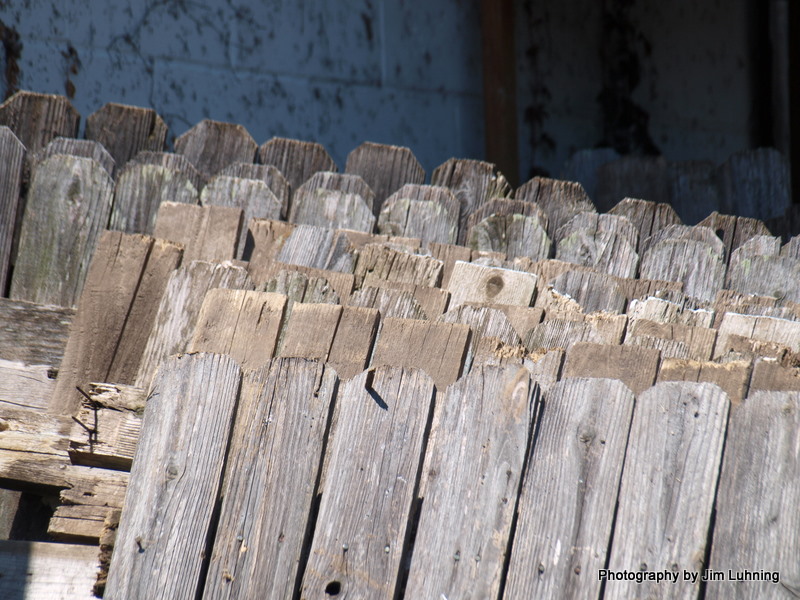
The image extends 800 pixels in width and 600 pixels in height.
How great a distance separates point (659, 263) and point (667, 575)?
5.61 feet

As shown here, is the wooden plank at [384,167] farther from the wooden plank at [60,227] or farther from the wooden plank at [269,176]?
the wooden plank at [60,227]

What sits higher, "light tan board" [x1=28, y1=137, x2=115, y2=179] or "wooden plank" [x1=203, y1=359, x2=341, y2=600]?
"light tan board" [x1=28, y1=137, x2=115, y2=179]

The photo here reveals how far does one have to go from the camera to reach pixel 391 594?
1786 millimetres

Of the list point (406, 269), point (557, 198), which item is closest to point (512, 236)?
point (557, 198)

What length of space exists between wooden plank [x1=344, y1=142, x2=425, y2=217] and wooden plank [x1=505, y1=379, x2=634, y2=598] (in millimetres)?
2274

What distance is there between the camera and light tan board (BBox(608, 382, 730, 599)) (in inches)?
67.4

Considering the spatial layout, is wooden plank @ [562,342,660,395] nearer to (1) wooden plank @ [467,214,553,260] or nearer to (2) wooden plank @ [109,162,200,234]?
(1) wooden plank @ [467,214,553,260]

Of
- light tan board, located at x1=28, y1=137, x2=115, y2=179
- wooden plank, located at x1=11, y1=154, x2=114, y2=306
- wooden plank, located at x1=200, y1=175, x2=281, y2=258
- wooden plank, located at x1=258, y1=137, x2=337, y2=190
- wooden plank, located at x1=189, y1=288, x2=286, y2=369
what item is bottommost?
wooden plank, located at x1=189, y1=288, x2=286, y2=369

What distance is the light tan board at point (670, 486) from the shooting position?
1712 mm

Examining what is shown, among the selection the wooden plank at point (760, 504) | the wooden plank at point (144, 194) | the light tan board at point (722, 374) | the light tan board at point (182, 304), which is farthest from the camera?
the wooden plank at point (144, 194)

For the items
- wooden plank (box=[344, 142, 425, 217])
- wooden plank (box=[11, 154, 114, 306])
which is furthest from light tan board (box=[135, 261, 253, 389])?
wooden plank (box=[344, 142, 425, 217])

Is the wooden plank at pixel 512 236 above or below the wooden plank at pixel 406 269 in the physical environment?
above

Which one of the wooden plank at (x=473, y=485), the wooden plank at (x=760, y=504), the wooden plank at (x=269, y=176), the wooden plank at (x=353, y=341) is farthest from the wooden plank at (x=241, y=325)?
the wooden plank at (x=269, y=176)

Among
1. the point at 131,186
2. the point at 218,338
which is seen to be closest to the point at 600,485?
the point at 218,338
